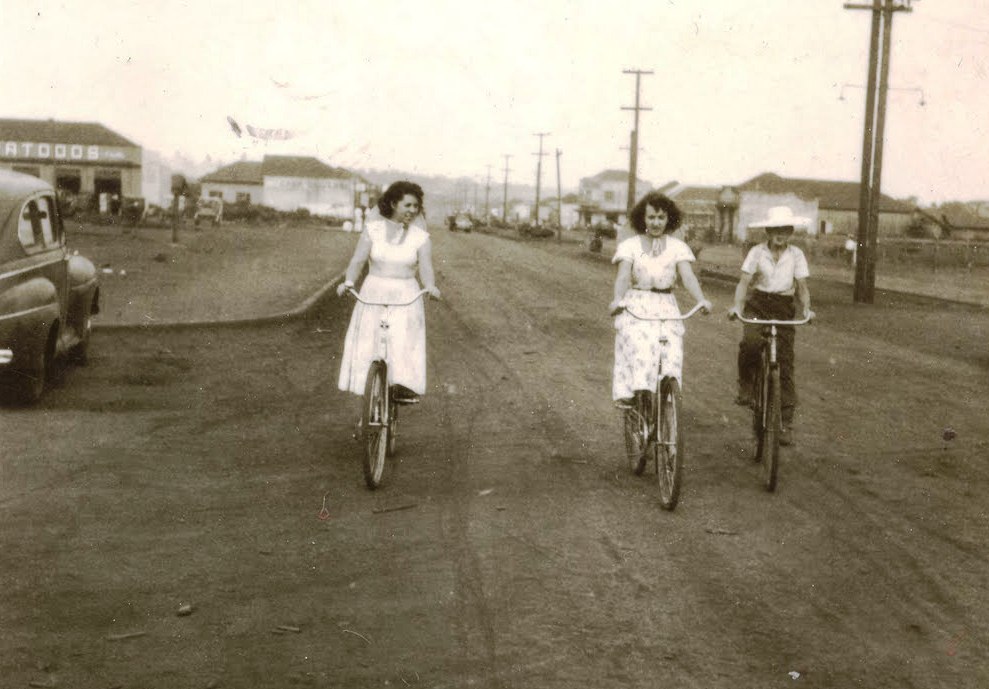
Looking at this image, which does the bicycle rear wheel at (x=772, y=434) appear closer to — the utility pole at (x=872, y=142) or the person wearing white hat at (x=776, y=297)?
the person wearing white hat at (x=776, y=297)

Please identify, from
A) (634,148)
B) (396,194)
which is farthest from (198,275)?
(634,148)

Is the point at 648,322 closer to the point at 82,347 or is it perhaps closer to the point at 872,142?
the point at 82,347

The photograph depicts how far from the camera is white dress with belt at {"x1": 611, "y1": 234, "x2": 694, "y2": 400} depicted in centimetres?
717

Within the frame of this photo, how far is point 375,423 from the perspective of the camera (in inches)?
282

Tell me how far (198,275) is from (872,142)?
1553cm

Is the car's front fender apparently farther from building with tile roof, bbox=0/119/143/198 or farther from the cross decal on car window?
building with tile roof, bbox=0/119/143/198

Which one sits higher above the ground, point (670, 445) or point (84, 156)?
point (84, 156)

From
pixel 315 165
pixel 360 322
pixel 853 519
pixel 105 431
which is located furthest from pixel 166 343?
pixel 315 165

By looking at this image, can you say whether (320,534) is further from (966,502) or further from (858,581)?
(966,502)

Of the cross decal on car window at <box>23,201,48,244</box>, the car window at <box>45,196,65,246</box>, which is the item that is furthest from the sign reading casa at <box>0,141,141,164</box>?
the cross decal on car window at <box>23,201,48,244</box>

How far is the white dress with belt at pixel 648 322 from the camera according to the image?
7168 mm

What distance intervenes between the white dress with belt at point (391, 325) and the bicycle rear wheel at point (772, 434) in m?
2.30

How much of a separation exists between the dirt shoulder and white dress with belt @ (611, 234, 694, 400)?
9.67m

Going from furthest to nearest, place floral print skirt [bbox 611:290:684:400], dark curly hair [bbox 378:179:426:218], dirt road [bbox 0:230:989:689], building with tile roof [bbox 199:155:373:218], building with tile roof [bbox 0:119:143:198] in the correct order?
building with tile roof [bbox 199:155:373:218] < building with tile roof [bbox 0:119:143:198] < dark curly hair [bbox 378:179:426:218] < floral print skirt [bbox 611:290:684:400] < dirt road [bbox 0:230:989:689]
